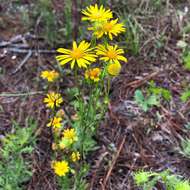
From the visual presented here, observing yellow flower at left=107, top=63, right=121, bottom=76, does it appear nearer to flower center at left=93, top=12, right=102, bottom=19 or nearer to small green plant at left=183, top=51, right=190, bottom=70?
flower center at left=93, top=12, right=102, bottom=19

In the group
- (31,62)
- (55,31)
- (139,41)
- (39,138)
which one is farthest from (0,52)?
(139,41)

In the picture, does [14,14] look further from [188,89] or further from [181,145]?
[181,145]

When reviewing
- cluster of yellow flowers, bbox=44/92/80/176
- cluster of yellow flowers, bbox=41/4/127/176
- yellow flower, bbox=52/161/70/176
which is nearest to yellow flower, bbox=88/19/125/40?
cluster of yellow flowers, bbox=41/4/127/176

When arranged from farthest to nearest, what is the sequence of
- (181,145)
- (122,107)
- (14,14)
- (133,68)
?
(14,14) < (133,68) < (122,107) < (181,145)

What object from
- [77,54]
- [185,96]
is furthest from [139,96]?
[77,54]

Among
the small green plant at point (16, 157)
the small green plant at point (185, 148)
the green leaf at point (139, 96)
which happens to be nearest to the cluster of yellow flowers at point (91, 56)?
the small green plant at point (16, 157)
